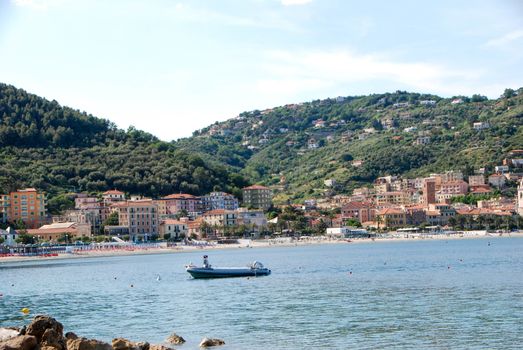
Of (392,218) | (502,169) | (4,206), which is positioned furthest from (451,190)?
(4,206)

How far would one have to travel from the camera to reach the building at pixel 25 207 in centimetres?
12056

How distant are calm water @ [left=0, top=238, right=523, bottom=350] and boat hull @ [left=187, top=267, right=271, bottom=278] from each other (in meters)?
0.99

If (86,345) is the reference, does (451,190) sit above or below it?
above

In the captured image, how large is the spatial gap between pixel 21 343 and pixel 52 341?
1262 mm

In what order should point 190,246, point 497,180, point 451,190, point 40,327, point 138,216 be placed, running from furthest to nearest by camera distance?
point 497,180 → point 451,190 → point 138,216 → point 190,246 → point 40,327

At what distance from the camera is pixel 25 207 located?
122m

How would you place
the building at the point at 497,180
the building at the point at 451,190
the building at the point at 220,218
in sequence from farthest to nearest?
the building at the point at 497,180 → the building at the point at 451,190 → the building at the point at 220,218

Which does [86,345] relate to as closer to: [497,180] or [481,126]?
[497,180]

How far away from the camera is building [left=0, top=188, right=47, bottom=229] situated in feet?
396

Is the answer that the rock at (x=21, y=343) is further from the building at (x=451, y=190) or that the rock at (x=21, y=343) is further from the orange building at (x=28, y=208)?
the building at (x=451, y=190)

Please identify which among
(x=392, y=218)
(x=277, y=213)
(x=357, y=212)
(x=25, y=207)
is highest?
(x=25, y=207)

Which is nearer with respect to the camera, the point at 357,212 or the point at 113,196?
the point at 113,196

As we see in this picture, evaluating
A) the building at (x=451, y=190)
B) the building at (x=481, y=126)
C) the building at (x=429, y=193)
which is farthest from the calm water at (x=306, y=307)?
the building at (x=481, y=126)

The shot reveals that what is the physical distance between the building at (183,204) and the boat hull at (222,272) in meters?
82.6
